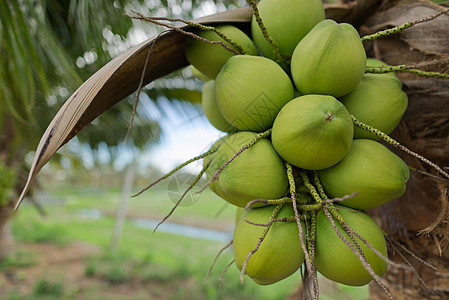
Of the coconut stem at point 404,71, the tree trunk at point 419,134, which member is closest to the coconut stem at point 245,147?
the coconut stem at point 404,71

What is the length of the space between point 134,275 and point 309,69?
5.93 metres

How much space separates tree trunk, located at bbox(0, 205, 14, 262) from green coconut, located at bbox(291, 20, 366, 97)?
550 centimetres

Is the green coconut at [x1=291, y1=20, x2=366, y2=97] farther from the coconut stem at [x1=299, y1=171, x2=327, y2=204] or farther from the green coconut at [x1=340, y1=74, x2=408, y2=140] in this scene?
the coconut stem at [x1=299, y1=171, x2=327, y2=204]

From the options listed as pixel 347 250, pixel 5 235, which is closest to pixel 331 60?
pixel 347 250

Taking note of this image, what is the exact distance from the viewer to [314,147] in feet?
1.93

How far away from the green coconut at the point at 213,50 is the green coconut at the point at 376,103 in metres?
Result: 0.24

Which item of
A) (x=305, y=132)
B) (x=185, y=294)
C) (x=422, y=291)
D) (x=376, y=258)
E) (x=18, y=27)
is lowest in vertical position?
(x=185, y=294)

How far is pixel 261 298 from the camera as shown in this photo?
4.69 m

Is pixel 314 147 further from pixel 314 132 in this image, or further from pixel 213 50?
pixel 213 50

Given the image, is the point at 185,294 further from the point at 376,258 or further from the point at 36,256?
the point at 376,258

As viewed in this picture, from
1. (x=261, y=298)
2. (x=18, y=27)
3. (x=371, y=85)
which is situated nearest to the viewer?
(x=371, y=85)

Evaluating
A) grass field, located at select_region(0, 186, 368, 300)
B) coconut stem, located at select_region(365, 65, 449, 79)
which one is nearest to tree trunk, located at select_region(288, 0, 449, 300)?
coconut stem, located at select_region(365, 65, 449, 79)

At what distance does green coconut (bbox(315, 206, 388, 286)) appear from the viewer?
1.97 ft

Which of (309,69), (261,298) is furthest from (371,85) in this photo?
(261,298)
